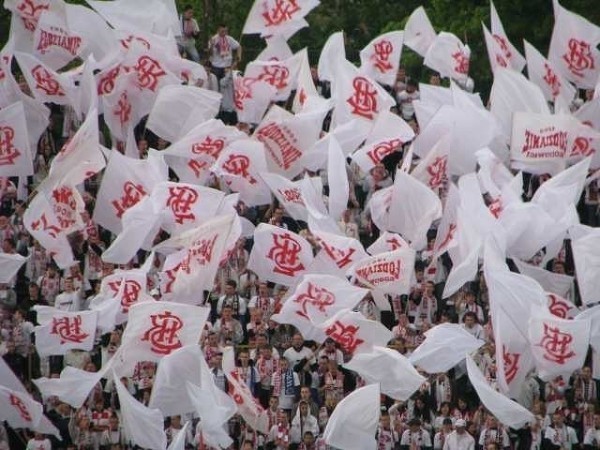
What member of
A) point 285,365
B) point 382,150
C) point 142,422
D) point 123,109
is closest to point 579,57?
point 382,150

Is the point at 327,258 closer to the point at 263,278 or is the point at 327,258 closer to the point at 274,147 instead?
the point at 263,278

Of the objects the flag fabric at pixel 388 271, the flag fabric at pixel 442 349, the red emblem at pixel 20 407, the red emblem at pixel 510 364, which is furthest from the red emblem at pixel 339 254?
the red emblem at pixel 20 407

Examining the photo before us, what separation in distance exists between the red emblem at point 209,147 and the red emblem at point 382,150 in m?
2.14

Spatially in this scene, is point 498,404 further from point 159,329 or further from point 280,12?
point 280,12

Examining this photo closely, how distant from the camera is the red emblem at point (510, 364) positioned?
97.8ft

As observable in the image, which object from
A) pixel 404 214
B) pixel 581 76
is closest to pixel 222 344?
pixel 404 214

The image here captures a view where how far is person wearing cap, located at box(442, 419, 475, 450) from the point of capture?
30.0 m

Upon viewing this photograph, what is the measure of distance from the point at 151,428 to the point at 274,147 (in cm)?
621

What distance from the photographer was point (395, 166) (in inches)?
1383

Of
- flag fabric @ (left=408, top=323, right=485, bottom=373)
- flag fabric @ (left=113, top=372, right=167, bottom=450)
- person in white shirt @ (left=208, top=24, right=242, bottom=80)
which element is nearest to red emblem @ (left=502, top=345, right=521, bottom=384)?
flag fabric @ (left=408, top=323, right=485, bottom=373)

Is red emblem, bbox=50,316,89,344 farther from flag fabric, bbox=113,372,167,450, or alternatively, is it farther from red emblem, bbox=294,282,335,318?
red emblem, bbox=294,282,335,318

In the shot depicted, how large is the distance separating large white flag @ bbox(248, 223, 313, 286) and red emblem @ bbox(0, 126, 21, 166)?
4344mm

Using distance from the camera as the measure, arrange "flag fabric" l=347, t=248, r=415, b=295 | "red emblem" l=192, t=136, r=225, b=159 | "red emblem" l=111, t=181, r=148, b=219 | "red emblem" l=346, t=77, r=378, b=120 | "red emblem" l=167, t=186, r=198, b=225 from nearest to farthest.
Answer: "flag fabric" l=347, t=248, r=415, b=295 < "red emblem" l=167, t=186, r=198, b=225 < "red emblem" l=111, t=181, r=148, b=219 < "red emblem" l=192, t=136, r=225, b=159 < "red emblem" l=346, t=77, r=378, b=120

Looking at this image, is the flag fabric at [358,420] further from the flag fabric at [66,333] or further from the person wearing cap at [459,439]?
the flag fabric at [66,333]
